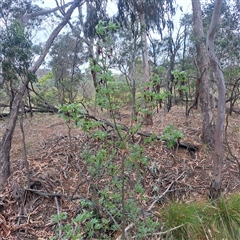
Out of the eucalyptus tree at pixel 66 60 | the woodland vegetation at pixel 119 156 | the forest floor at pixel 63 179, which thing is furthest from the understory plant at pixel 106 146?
the eucalyptus tree at pixel 66 60

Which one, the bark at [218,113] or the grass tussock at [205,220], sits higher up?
the bark at [218,113]

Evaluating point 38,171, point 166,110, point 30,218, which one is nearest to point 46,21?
point 166,110

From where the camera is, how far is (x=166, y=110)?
8.08 meters

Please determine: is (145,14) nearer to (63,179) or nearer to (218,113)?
(218,113)

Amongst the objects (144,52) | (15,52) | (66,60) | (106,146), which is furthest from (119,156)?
(66,60)

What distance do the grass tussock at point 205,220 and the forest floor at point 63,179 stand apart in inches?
21.8

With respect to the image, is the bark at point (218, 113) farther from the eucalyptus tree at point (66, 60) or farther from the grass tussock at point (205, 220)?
the eucalyptus tree at point (66, 60)

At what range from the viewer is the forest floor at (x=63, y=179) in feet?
10.3

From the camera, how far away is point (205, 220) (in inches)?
109

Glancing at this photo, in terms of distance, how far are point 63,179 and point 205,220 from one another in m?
2.11

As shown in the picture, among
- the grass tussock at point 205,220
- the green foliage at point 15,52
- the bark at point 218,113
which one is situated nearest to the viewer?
the grass tussock at point 205,220

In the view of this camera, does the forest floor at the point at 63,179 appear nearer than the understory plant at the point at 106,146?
No

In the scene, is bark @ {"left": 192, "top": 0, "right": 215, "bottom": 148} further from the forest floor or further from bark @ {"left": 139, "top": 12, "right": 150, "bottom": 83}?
bark @ {"left": 139, "top": 12, "right": 150, "bottom": 83}

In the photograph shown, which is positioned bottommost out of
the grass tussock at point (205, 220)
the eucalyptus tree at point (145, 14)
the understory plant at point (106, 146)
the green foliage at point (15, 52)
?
the grass tussock at point (205, 220)
